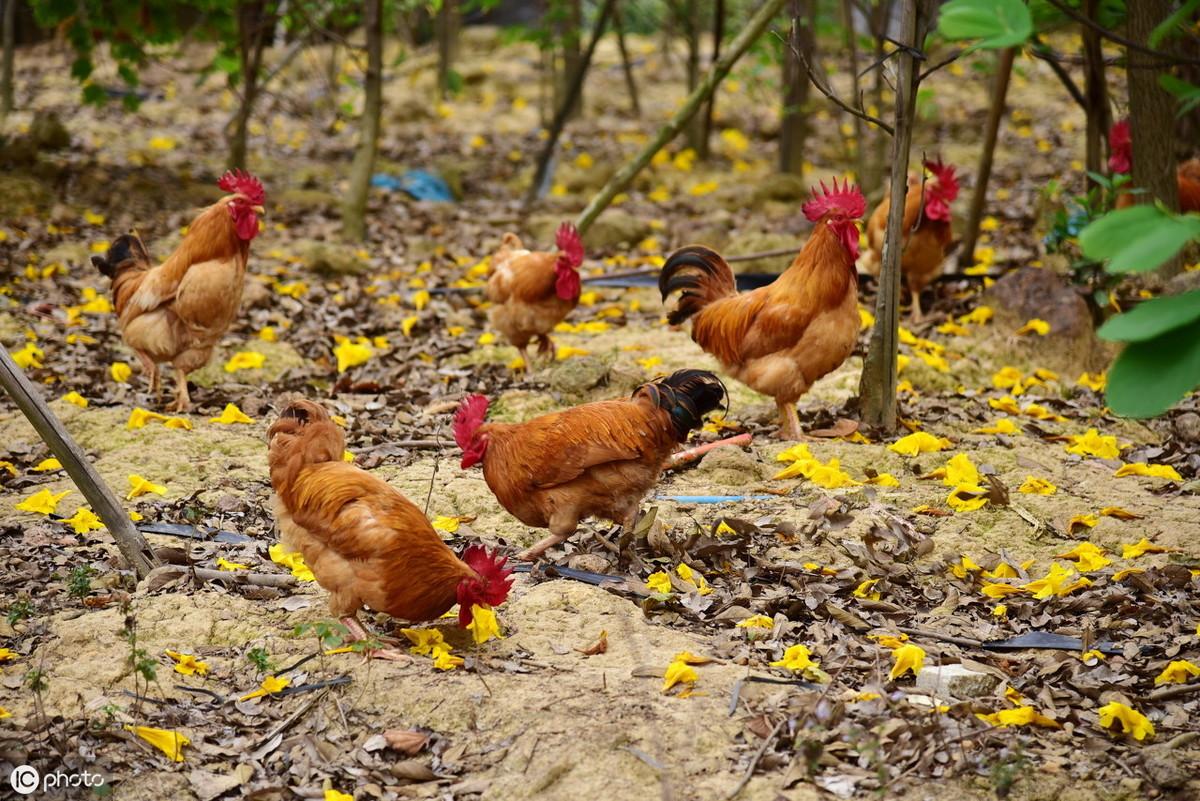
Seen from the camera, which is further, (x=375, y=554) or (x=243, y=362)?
(x=243, y=362)

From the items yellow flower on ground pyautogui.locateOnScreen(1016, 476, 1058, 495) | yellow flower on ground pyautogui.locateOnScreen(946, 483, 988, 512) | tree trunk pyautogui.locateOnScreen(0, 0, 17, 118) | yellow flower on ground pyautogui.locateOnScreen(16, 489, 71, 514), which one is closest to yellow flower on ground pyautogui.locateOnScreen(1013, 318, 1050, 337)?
yellow flower on ground pyautogui.locateOnScreen(1016, 476, 1058, 495)

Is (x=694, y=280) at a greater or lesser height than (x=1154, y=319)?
lesser

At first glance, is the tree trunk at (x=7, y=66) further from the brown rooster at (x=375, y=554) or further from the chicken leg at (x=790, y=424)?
the brown rooster at (x=375, y=554)

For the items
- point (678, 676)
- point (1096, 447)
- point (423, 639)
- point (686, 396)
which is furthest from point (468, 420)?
point (1096, 447)

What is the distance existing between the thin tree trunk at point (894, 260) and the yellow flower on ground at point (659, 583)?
2265mm

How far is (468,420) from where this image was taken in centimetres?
519

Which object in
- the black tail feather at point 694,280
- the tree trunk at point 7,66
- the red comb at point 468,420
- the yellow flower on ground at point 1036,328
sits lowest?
the yellow flower on ground at point 1036,328

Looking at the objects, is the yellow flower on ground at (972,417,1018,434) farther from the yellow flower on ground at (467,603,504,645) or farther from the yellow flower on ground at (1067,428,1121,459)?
the yellow flower on ground at (467,603,504,645)

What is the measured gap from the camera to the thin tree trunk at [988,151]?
8.93m

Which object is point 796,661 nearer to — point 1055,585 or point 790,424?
point 1055,585

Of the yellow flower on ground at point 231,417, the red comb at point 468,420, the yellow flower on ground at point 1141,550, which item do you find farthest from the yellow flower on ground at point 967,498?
the yellow flower on ground at point 231,417

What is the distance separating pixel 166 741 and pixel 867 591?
2.82m

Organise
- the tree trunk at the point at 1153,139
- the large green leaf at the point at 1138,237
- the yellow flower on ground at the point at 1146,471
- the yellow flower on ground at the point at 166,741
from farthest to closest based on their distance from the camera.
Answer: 1. the tree trunk at the point at 1153,139
2. the yellow flower on ground at the point at 1146,471
3. the yellow flower on ground at the point at 166,741
4. the large green leaf at the point at 1138,237

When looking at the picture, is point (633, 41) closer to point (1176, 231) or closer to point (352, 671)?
point (352, 671)
